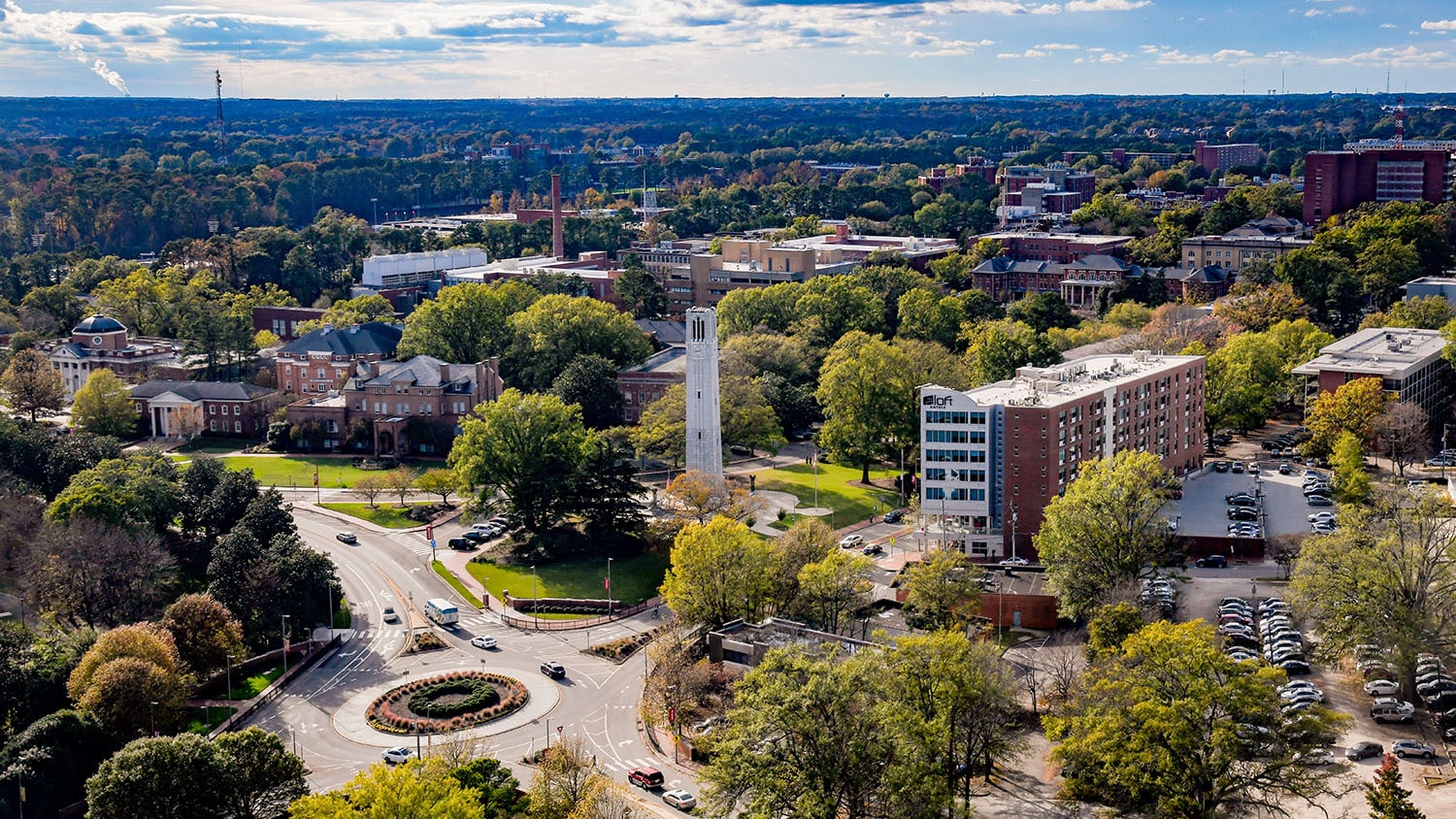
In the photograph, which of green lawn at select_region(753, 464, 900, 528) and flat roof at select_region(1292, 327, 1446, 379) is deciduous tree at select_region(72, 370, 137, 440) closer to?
green lawn at select_region(753, 464, 900, 528)

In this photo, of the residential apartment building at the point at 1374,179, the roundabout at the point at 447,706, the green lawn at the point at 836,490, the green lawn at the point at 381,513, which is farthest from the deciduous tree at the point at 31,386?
the residential apartment building at the point at 1374,179

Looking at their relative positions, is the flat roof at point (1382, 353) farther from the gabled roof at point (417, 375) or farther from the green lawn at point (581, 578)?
the gabled roof at point (417, 375)

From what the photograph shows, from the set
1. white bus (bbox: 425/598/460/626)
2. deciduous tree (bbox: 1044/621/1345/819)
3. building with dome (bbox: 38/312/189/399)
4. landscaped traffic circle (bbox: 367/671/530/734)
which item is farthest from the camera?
building with dome (bbox: 38/312/189/399)

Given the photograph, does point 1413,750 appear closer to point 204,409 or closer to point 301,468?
point 301,468

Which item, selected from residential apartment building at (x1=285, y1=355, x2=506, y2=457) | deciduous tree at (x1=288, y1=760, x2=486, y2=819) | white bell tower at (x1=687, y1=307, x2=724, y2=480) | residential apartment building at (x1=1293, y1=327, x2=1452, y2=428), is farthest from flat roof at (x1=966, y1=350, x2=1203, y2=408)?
deciduous tree at (x1=288, y1=760, x2=486, y2=819)


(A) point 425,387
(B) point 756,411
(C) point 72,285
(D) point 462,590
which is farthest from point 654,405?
(C) point 72,285

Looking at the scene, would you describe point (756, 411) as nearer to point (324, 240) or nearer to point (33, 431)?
point (33, 431)
